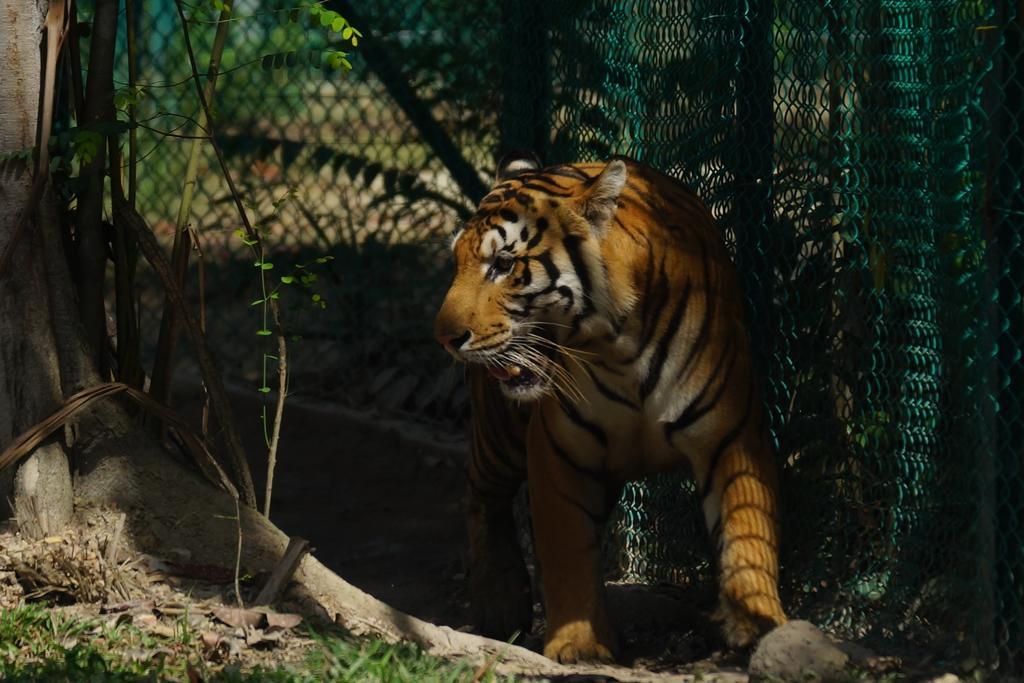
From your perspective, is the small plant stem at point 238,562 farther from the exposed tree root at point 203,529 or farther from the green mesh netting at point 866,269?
the green mesh netting at point 866,269

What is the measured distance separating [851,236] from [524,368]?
1.07 meters

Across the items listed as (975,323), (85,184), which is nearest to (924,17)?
(975,323)

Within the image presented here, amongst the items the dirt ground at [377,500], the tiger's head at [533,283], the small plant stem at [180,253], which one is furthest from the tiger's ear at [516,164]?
the dirt ground at [377,500]

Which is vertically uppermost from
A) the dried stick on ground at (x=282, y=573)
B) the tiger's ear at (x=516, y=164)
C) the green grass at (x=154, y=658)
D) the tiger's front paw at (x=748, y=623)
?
the tiger's ear at (x=516, y=164)

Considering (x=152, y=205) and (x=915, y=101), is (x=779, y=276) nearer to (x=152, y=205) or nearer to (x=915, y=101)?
(x=915, y=101)

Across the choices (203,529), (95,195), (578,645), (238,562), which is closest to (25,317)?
(95,195)

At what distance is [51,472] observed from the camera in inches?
165

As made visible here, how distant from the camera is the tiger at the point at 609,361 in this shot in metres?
4.13

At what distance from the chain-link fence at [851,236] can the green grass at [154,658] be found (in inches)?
54.2

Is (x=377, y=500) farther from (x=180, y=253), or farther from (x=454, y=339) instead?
(x=454, y=339)

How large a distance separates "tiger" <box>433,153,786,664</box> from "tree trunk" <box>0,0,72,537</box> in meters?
1.19

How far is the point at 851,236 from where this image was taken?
→ 4.27 metres

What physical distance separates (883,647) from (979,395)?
0.85 meters

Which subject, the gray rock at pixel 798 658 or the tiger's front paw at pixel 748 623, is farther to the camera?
the tiger's front paw at pixel 748 623
